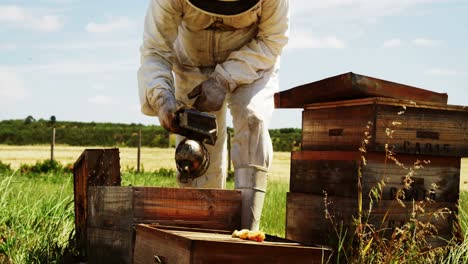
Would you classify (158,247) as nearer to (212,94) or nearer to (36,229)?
(212,94)

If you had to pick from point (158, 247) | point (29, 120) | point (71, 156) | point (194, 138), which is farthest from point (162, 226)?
point (29, 120)

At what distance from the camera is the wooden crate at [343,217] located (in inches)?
164

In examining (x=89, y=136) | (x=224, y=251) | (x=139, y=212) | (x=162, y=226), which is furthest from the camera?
(x=89, y=136)

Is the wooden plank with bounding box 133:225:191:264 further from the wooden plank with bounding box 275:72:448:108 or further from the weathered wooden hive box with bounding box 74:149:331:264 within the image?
the wooden plank with bounding box 275:72:448:108

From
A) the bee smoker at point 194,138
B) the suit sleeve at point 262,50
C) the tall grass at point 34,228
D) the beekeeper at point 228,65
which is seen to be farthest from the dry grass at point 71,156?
the bee smoker at point 194,138

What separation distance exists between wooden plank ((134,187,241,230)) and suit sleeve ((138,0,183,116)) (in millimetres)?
982

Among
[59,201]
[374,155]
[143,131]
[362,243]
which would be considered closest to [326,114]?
[374,155]

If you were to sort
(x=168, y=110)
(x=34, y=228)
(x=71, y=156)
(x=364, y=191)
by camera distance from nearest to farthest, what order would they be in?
1. (x=364, y=191)
2. (x=168, y=110)
3. (x=34, y=228)
4. (x=71, y=156)

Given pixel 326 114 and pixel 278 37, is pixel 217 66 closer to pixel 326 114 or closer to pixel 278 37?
pixel 278 37

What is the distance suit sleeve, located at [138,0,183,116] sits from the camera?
15.4 ft

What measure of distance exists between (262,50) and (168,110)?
2.86 feet

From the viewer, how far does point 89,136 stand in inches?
1572

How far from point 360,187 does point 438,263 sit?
0.85 m

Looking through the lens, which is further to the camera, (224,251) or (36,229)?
(36,229)
